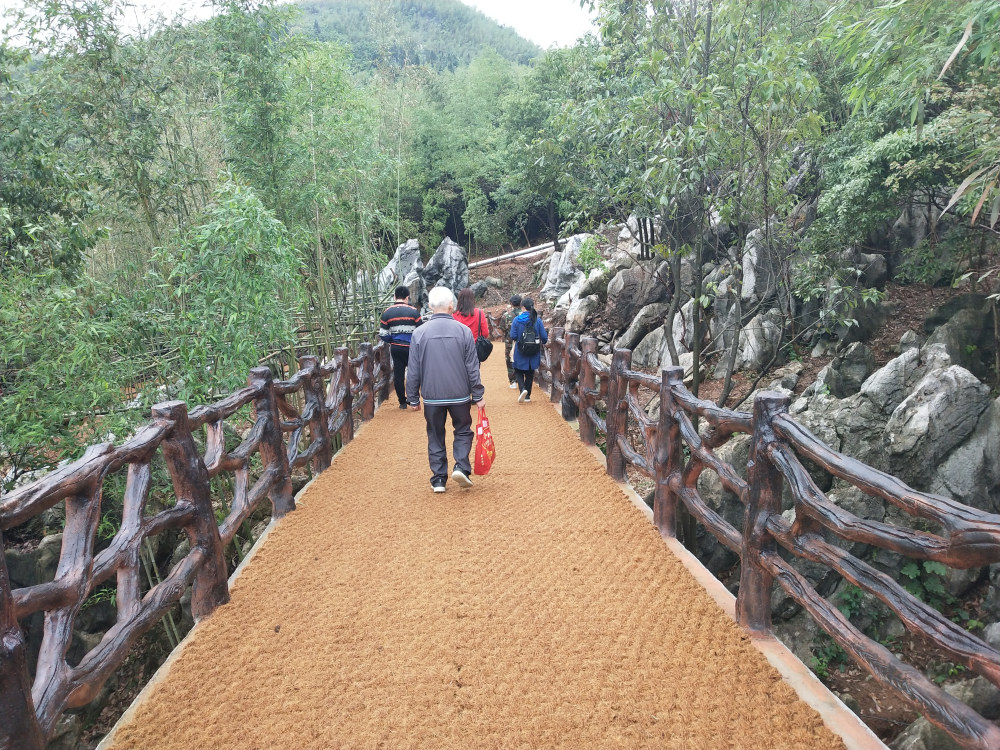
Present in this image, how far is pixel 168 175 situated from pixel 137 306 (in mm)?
1407

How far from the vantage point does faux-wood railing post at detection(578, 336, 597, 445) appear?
211 inches

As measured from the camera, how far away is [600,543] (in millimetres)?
3287

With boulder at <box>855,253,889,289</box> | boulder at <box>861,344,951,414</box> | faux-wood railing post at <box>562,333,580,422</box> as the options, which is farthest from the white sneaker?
boulder at <box>855,253,889,289</box>

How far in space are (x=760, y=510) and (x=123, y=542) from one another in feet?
7.60

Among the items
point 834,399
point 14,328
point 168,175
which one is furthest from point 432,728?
point 834,399

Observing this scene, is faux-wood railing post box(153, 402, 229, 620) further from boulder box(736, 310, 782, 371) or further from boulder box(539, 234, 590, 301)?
boulder box(539, 234, 590, 301)

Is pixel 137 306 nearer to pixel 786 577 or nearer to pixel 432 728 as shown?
pixel 432 728

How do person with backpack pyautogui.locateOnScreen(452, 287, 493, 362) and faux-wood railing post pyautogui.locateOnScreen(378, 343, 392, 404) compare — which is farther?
faux-wood railing post pyautogui.locateOnScreen(378, 343, 392, 404)

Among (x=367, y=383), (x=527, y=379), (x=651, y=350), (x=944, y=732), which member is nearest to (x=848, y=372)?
(x=651, y=350)

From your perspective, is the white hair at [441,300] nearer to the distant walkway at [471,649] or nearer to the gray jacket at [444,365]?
the gray jacket at [444,365]

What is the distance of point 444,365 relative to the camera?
3.91 metres

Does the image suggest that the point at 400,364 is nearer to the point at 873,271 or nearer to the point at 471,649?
the point at 471,649

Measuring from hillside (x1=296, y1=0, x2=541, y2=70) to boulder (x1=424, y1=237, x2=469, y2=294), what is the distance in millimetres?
30264

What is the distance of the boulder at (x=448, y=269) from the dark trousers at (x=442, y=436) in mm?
16729
